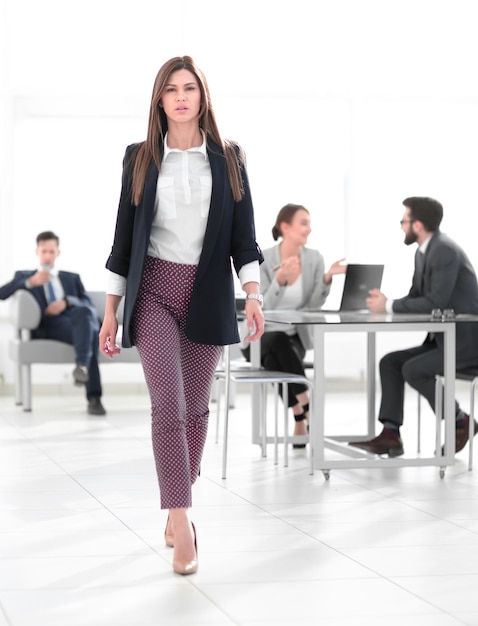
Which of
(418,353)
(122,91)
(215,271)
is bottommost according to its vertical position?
(418,353)

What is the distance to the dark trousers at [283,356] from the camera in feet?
20.5

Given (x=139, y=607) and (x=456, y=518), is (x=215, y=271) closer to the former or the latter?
(x=139, y=607)

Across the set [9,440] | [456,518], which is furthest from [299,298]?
[456,518]

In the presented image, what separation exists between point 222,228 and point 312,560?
95cm

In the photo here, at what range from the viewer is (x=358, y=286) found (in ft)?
19.9

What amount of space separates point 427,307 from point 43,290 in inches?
132

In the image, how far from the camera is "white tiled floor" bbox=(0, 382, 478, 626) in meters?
2.89

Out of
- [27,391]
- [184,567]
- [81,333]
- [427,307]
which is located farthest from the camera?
[27,391]

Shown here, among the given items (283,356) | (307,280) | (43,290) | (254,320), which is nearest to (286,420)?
(283,356)

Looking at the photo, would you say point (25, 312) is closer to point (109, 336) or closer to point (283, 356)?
point (283, 356)

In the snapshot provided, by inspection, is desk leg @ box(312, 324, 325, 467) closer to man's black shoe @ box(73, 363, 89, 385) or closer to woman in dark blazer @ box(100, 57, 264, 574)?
woman in dark blazer @ box(100, 57, 264, 574)

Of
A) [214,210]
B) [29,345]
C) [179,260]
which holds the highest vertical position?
[214,210]

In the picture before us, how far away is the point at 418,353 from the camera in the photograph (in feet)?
19.1

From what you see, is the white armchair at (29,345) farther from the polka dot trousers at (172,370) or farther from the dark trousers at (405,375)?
the polka dot trousers at (172,370)
